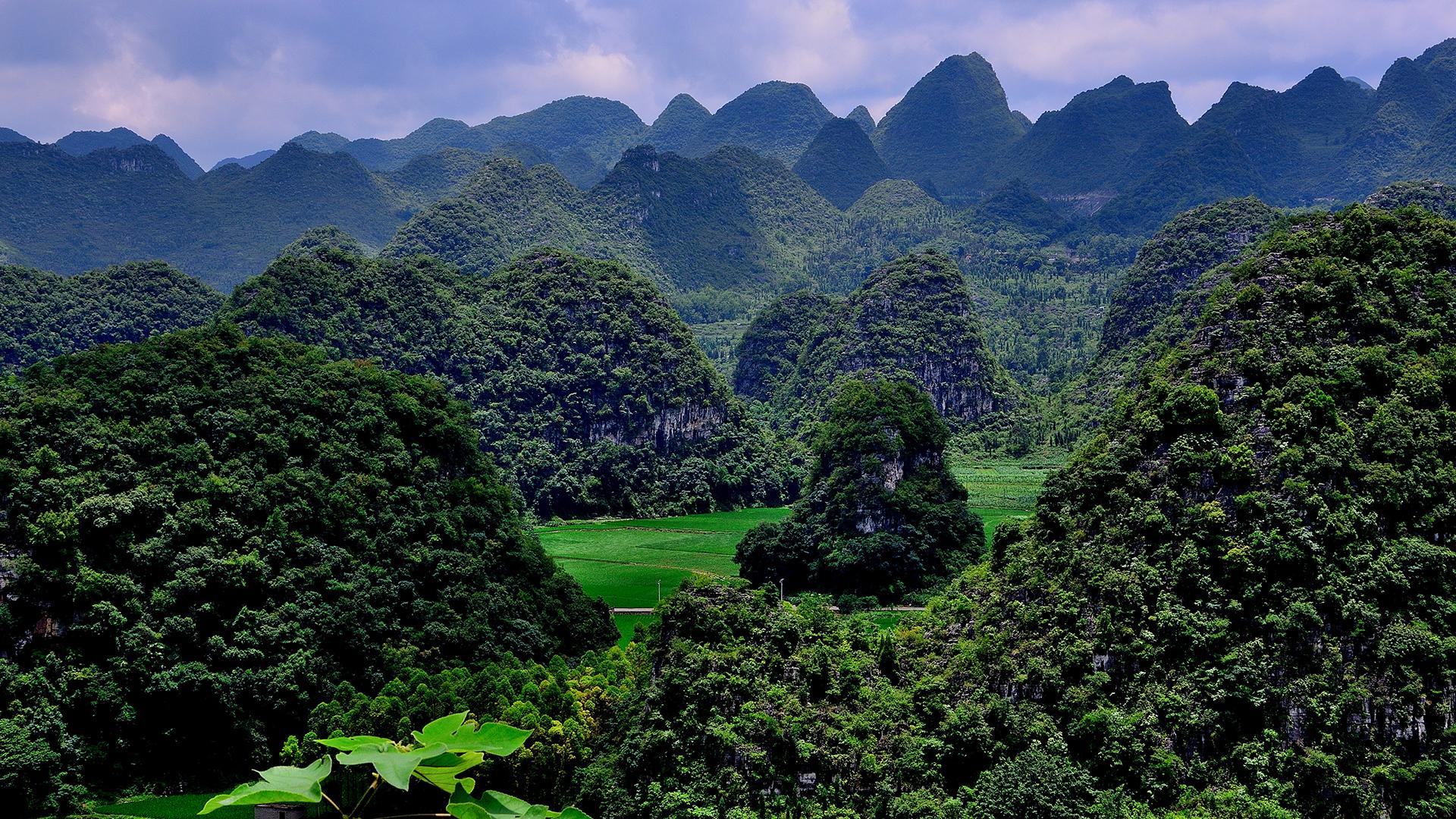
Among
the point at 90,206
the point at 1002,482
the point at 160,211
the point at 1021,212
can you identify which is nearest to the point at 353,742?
the point at 1002,482

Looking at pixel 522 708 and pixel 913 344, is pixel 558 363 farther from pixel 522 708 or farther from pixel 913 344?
pixel 522 708

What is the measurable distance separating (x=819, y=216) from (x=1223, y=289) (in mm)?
165019

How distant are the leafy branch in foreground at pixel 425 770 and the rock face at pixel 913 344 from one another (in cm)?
9182

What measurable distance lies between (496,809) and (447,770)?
17 cm

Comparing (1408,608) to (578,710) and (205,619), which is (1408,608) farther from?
(205,619)

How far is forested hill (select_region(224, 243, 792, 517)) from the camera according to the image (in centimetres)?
7206

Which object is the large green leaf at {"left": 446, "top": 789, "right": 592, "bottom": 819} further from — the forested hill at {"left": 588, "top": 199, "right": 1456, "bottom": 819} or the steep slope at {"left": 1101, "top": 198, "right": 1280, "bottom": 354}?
the steep slope at {"left": 1101, "top": 198, "right": 1280, "bottom": 354}

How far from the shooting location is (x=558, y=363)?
82625 millimetres

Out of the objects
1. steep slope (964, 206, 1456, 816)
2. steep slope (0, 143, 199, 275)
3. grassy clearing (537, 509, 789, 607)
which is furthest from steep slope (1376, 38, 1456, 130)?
steep slope (0, 143, 199, 275)

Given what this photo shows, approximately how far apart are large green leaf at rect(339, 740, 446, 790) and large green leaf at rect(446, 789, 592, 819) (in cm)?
14

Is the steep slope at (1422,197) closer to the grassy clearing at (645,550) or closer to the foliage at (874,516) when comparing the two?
the foliage at (874,516)

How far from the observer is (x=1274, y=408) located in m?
26.2

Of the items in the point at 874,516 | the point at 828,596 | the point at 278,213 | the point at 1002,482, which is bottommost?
the point at 828,596

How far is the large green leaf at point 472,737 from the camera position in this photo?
2.88m
